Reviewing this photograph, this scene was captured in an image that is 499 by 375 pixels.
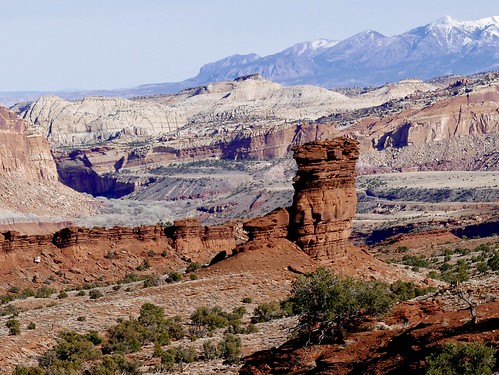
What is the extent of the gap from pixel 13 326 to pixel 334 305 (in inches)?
581

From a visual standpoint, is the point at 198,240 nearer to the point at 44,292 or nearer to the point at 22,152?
the point at 44,292

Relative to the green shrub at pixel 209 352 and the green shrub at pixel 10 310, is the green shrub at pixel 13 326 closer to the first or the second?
the green shrub at pixel 10 310

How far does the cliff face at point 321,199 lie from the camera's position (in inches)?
2120

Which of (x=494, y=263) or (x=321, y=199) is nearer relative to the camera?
(x=321, y=199)

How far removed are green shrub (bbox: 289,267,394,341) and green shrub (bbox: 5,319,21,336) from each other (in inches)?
458

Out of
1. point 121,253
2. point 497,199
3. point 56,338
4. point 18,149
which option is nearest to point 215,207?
point 18,149

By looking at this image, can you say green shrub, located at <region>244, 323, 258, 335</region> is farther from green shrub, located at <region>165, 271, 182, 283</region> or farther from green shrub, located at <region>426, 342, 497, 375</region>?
green shrub, located at <region>426, 342, 497, 375</region>

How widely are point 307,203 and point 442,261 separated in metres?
17.7

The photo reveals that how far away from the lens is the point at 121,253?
73750 mm

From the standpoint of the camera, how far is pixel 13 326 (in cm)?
4384

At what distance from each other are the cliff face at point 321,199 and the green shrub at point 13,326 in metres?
14.7

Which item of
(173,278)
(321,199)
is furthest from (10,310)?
(321,199)

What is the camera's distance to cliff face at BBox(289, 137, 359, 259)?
177ft

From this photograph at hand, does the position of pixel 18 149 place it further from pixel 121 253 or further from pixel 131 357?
pixel 131 357
